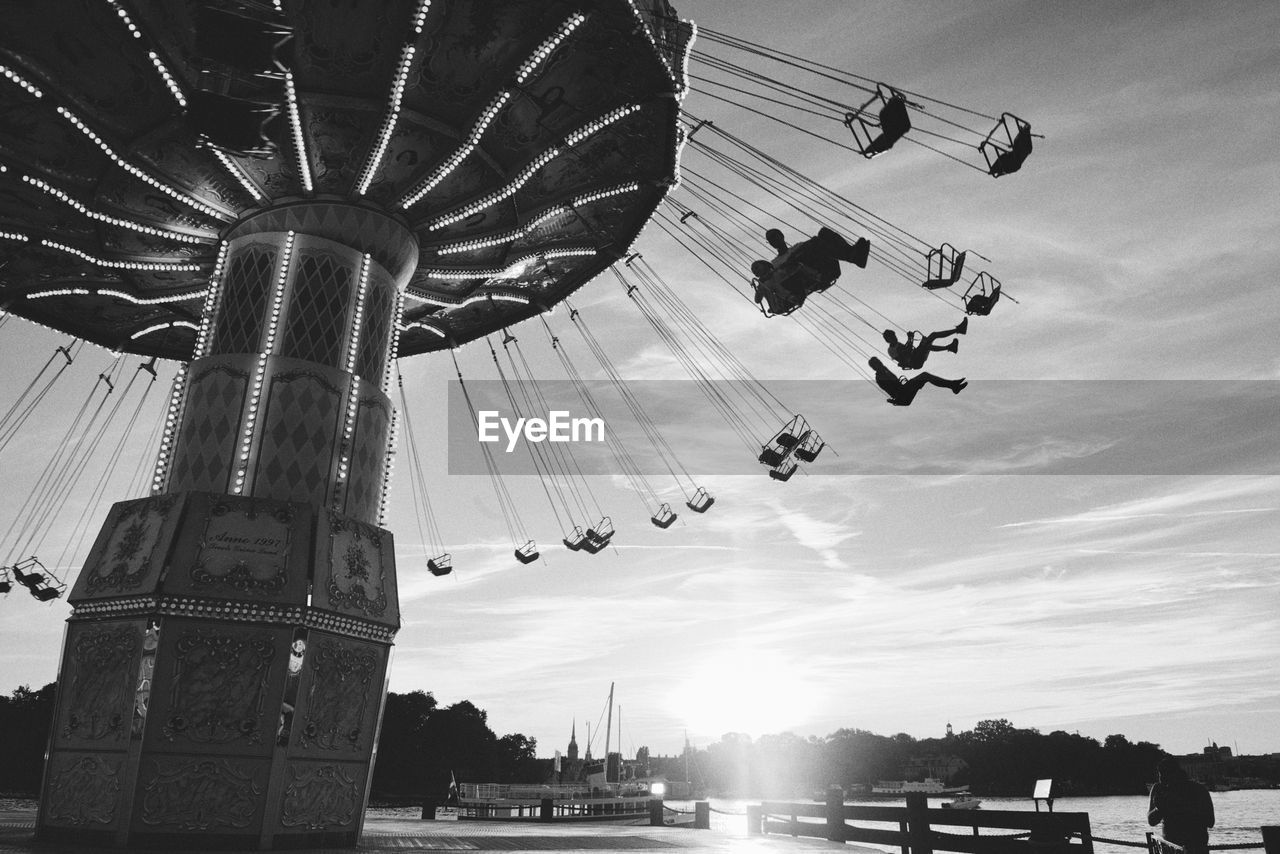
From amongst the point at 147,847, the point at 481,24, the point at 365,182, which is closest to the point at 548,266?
the point at 365,182

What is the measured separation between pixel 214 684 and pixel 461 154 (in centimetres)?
957

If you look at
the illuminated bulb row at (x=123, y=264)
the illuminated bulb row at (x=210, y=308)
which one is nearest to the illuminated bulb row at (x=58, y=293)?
the illuminated bulb row at (x=123, y=264)

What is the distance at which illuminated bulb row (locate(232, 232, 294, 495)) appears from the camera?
1377 centimetres

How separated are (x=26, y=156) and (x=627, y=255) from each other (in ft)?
38.3

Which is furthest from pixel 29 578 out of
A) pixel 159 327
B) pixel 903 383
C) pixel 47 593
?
pixel 903 383

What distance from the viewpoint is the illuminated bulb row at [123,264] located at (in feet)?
55.3

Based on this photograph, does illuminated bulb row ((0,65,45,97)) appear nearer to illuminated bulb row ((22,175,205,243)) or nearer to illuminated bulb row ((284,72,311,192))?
illuminated bulb row ((22,175,205,243))

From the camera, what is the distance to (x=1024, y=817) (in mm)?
12453

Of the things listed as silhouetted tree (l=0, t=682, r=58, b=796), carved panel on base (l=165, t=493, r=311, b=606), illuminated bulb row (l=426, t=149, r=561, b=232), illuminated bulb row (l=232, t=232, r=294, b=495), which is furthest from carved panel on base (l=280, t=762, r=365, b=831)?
silhouetted tree (l=0, t=682, r=58, b=796)

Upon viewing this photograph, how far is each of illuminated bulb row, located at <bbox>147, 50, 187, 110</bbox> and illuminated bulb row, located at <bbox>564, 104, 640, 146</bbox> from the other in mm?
6310

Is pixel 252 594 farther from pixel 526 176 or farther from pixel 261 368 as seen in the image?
pixel 526 176

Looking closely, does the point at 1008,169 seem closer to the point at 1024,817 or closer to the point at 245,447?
the point at 1024,817

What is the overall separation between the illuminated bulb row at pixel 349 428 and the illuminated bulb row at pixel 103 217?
16.9 ft

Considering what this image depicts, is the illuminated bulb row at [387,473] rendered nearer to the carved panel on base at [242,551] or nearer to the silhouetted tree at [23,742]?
the carved panel on base at [242,551]
